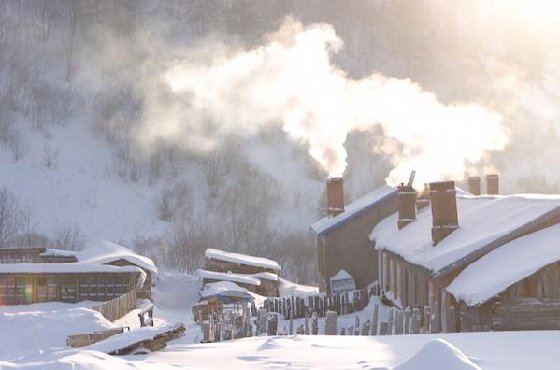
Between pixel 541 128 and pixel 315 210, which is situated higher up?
pixel 541 128

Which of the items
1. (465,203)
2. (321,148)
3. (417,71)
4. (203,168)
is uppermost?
(417,71)

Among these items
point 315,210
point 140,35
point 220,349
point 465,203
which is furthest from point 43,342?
point 140,35

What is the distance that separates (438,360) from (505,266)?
1039cm

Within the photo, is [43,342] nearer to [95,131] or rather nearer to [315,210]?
[315,210]

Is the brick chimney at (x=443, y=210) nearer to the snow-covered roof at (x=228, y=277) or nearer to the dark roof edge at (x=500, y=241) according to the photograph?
the dark roof edge at (x=500, y=241)

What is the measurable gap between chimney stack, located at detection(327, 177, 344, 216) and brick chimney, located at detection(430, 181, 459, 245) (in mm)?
13678

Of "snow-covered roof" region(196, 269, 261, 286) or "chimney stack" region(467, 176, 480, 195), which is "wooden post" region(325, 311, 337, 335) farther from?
"snow-covered roof" region(196, 269, 261, 286)

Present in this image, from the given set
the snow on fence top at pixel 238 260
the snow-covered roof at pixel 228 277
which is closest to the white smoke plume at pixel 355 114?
the snow-covered roof at pixel 228 277

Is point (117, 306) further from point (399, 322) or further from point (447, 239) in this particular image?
point (399, 322)

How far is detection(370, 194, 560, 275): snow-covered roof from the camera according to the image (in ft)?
61.0

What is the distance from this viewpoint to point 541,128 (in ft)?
288

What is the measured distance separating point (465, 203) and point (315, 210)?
47999mm

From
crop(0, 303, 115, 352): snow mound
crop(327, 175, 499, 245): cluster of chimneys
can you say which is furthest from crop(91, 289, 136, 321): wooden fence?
crop(327, 175, 499, 245): cluster of chimneys

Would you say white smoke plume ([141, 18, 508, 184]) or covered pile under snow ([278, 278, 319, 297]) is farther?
covered pile under snow ([278, 278, 319, 297])
